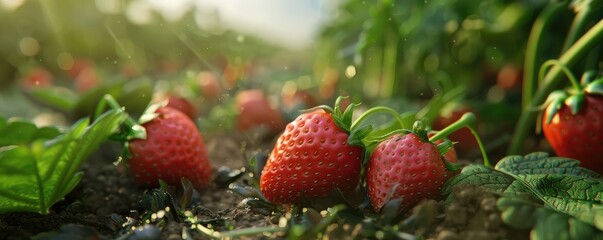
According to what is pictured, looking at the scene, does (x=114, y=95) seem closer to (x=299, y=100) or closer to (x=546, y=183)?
(x=299, y=100)

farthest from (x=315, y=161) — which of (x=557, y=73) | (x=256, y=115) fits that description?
(x=256, y=115)

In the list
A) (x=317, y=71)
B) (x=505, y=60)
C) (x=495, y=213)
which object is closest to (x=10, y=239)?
(x=495, y=213)

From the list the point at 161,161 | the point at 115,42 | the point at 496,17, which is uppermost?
the point at 496,17

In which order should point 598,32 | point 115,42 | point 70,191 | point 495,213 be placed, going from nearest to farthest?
point 495,213 → point 70,191 → point 598,32 → point 115,42

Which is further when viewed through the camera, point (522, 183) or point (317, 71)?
point (317, 71)

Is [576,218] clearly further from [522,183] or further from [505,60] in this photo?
[505,60]

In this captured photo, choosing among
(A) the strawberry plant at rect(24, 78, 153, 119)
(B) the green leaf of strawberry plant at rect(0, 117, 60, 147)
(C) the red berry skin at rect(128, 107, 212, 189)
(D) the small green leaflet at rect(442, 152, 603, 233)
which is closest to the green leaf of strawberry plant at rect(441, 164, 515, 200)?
(D) the small green leaflet at rect(442, 152, 603, 233)

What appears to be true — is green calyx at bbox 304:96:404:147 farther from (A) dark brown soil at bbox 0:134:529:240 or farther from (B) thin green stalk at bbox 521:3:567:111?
(B) thin green stalk at bbox 521:3:567:111

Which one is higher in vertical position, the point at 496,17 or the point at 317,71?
the point at 496,17

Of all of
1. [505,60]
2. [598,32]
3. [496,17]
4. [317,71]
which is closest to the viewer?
[598,32]
